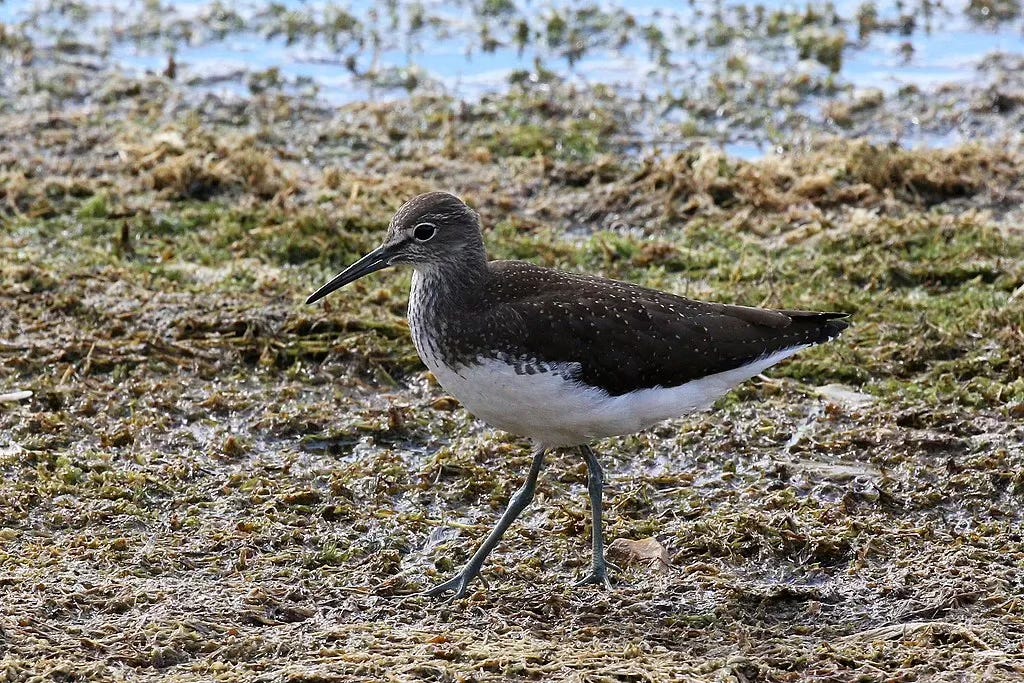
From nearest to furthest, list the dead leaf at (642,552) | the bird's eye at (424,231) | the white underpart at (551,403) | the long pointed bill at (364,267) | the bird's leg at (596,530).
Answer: the white underpart at (551,403), the bird's leg at (596,530), the dead leaf at (642,552), the bird's eye at (424,231), the long pointed bill at (364,267)

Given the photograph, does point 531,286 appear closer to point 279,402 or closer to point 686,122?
point 279,402

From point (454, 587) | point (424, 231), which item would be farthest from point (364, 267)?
point (454, 587)

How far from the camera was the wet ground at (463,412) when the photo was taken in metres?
6.15

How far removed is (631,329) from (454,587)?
1.49 m

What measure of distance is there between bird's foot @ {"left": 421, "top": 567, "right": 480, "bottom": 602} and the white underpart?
72 centimetres

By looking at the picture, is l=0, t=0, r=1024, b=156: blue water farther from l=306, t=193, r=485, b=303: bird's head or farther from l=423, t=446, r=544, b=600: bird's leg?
l=423, t=446, r=544, b=600: bird's leg

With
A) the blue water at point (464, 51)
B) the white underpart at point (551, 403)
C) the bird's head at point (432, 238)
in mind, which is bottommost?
the white underpart at point (551, 403)

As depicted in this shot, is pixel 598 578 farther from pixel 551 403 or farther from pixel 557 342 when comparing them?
pixel 557 342

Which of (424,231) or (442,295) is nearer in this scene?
(442,295)

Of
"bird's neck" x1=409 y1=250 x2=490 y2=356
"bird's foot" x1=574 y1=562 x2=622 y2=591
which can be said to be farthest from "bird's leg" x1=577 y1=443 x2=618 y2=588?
"bird's neck" x1=409 y1=250 x2=490 y2=356

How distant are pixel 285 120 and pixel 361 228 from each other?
2647 mm

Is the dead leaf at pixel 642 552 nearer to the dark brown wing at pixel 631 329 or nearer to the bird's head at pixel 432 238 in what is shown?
the dark brown wing at pixel 631 329

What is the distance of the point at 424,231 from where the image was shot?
6902mm

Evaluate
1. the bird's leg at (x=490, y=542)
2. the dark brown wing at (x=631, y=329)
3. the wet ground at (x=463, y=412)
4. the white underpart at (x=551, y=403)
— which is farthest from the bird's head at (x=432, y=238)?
the wet ground at (x=463, y=412)
